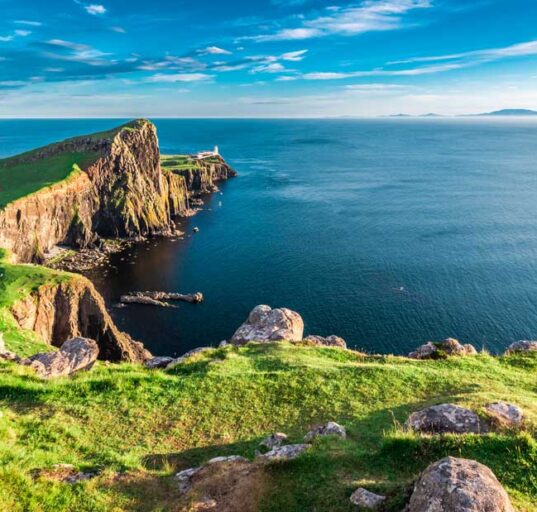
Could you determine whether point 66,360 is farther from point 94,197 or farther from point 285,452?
point 94,197

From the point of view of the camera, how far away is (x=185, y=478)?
47.3 ft

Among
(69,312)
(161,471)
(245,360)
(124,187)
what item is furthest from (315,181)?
(161,471)

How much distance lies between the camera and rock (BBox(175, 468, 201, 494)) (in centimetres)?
1376

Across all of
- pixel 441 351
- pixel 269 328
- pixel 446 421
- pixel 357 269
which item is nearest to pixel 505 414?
pixel 446 421

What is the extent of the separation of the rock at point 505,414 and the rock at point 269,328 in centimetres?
2109

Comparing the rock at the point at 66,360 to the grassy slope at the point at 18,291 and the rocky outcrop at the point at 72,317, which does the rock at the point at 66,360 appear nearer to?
the grassy slope at the point at 18,291

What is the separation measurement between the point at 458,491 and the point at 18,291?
161 feet

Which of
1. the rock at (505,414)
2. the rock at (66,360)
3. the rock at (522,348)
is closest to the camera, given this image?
the rock at (505,414)

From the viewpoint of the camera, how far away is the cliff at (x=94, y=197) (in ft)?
299

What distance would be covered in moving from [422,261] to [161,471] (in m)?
87.3

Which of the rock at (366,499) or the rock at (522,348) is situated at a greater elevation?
the rock at (366,499)

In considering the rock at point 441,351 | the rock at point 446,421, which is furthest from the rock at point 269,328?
the rock at point 446,421

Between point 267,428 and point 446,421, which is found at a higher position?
point 446,421

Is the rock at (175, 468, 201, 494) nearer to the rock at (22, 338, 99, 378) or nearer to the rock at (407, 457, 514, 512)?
the rock at (407, 457, 514, 512)
